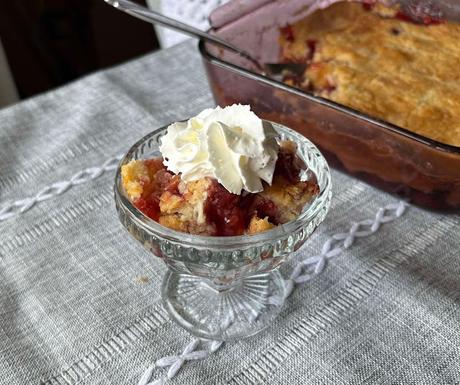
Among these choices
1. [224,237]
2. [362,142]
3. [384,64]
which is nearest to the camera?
[224,237]

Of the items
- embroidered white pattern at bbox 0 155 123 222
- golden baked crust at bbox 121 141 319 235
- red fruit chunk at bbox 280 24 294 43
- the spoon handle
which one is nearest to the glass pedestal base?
golden baked crust at bbox 121 141 319 235

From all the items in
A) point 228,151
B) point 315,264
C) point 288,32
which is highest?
point 228,151

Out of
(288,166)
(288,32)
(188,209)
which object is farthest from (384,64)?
(188,209)

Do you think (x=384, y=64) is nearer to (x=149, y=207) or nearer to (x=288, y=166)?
(x=288, y=166)

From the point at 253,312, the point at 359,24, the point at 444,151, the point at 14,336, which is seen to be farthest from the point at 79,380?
the point at 359,24

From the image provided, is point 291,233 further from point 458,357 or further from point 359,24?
point 359,24

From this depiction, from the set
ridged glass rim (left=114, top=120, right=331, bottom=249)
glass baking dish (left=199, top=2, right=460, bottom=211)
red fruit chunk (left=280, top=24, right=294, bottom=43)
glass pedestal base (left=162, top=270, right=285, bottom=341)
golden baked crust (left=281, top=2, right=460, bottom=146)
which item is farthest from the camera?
red fruit chunk (left=280, top=24, right=294, bottom=43)

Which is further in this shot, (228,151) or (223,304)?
(223,304)

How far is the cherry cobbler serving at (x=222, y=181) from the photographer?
652 mm

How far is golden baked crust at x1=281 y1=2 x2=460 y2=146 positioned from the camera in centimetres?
98

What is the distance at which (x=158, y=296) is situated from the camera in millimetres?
787

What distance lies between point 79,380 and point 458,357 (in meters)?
0.43

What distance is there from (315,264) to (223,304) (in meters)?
0.14

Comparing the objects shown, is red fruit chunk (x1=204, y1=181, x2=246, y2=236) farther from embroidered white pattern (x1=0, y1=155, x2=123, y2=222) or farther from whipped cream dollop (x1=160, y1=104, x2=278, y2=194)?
embroidered white pattern (x1=0, y1=155, x2=123, y2=222)
